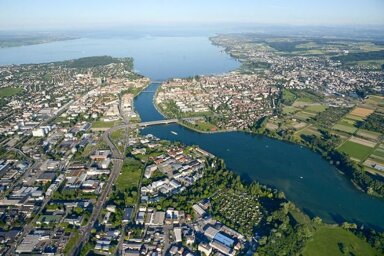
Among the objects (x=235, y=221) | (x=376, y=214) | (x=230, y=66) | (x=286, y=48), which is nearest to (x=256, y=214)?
(x=235, y=221)

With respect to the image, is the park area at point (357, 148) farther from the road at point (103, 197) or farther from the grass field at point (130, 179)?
the road at point (103, 197)

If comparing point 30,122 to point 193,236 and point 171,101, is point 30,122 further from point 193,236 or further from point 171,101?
point 193,236

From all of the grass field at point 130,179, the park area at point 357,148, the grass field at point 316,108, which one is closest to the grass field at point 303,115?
the grass field at point 316,108

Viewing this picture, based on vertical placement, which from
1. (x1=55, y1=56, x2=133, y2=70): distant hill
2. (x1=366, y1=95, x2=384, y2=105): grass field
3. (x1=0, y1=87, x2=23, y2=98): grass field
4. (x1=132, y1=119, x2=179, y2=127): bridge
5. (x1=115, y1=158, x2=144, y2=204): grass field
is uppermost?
(x1=55, y1=56, x2=133, y2=70): distant hill

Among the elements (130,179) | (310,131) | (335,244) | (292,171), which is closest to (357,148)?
(310,131)

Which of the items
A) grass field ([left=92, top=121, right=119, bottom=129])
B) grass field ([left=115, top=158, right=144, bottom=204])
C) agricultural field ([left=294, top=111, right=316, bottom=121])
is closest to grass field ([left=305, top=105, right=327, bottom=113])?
agricultural field ([left=294, top=111, right=316, bottom=121])

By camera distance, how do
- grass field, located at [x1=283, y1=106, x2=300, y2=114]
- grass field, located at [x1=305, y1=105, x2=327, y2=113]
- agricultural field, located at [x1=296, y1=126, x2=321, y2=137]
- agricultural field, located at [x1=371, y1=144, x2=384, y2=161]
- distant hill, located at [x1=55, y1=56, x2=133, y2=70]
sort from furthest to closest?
distant hill, located at [x1=55, y1=56, x2=133, y2=70] → grass field, located at [x1=305, y1=105, x2=327, y2=113] → grass field, located at [x1=283, y1=106, x2=300, y2=114] → agricultural field, located at [x1=296, y1=126, x2=321, y2=137] → agricultural field, located at [x1=371, y1=144, x2=384, y2=161]

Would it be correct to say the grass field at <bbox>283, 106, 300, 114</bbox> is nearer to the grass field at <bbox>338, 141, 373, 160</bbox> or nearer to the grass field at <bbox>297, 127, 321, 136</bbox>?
the grass field at <bbox>297, 127, 321, 136</bbox>
